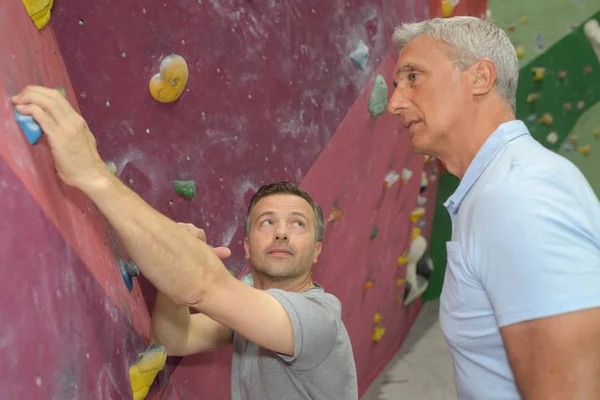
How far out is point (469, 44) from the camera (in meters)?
1.47

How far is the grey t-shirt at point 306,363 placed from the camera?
1.41 meters

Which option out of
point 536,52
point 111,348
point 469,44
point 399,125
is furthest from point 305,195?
point 536,52

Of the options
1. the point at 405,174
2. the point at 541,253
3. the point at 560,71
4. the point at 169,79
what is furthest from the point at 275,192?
the point at 560,71

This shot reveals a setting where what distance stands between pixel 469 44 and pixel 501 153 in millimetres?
325

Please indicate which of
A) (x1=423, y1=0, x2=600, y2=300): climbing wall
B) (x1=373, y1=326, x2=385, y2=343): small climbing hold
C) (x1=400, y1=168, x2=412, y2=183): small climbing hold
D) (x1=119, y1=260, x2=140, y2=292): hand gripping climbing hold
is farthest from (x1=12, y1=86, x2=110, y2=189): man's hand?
(x1=423, y1=0, x2=600, y2=300): climbing wall

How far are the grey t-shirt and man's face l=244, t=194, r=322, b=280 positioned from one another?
0.09 meters

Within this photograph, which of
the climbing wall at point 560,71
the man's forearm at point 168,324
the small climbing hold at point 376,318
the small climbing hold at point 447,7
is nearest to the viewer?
the man's forearm at point 168,324

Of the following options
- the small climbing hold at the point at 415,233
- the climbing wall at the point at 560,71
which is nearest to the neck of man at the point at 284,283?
the small climbing hold at the point at 415,233

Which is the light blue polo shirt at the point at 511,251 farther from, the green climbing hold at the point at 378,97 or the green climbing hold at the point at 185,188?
the green climbing hold at the point at 378,97

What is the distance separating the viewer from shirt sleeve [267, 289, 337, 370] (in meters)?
1.38

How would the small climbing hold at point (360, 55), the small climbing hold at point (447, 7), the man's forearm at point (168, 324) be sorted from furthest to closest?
the small climbing hold at point (447, 7) < the small climbing hold at point (360, 55) < the man's forearm at point (168, 324)

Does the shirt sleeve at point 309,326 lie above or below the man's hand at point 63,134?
below

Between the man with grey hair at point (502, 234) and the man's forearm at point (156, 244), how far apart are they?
472 millimetres

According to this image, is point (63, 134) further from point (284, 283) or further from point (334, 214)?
point (334, 214)
